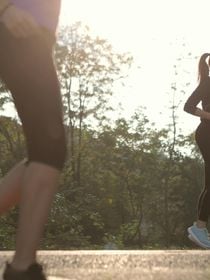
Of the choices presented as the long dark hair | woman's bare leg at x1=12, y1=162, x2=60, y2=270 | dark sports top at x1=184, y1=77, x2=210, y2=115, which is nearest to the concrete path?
woman's bare leg at x1=12, y1=162, x2=60, y2=270

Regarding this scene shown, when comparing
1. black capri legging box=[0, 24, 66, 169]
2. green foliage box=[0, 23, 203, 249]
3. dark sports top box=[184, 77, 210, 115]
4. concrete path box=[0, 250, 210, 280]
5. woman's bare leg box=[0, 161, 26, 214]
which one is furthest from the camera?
green foliage box=[0, 23, 203, 249]

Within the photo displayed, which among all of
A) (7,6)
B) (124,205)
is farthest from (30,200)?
(124,205)

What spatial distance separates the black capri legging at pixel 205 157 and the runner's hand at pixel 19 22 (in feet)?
13.3

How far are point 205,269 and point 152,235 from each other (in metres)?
49.8

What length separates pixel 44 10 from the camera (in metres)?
2.87

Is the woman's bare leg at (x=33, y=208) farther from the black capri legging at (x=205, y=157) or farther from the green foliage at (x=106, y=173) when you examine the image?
the green foliage at (x=106, y=173)

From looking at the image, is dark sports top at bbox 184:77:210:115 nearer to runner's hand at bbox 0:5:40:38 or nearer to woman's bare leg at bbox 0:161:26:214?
woman's bare leg at bbox 0:161:26:214

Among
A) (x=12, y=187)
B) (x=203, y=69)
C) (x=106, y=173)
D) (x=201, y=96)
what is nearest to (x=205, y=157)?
(x=201, y=96)

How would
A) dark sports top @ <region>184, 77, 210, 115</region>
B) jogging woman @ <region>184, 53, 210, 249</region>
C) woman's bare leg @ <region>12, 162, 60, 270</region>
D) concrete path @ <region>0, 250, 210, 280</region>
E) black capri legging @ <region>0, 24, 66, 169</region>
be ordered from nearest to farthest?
woman's bare leg @ <region>12, 162, 60, 270</region> → black capri legging @ <region>0, 24, 66, 169</region> → concrete path @ <region>0, 250, 210, 280</region> → jogging woman @ <region>184, 53, 210, 249</region> → dark sports top @ <region>184, 77, 210, 115</region>

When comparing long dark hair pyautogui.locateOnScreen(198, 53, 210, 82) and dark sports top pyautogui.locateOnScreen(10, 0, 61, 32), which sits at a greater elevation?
long dark hair pyautogui.locateOnScreen(198, 53, 210, 82)

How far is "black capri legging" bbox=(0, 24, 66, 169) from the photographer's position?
2770 millimetres

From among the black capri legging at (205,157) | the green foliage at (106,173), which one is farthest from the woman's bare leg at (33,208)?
the green foliage at (106,173)

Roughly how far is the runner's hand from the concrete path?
178cm

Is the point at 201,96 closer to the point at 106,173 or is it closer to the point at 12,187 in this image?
the point at 12,187
